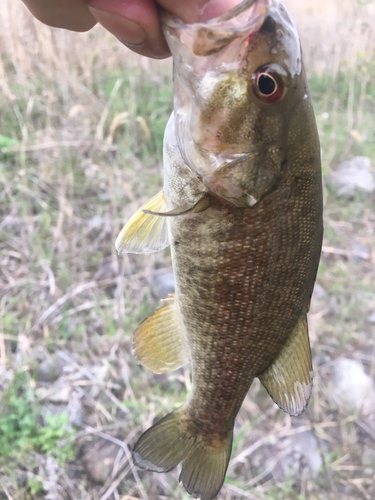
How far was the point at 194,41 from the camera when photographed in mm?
795

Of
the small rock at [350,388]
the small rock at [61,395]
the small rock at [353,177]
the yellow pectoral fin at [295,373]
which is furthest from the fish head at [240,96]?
the small rock at [353,177]

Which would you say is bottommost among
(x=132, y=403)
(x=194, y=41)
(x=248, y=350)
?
(x=132, y=403)

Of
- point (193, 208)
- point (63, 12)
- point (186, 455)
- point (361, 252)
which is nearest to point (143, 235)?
point (193, 208)

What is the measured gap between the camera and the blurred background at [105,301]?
2035 millimetres

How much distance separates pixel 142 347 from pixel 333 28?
5096 millimetres

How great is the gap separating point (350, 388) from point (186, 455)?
5.51 ft

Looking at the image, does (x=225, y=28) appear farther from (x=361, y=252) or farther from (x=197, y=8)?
(x=361, y=252)

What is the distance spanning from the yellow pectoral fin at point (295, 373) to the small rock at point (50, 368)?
164cm

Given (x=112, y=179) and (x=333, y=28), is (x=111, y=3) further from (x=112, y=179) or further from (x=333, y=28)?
(x=333, y=28)

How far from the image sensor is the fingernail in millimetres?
869

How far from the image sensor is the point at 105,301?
260cm

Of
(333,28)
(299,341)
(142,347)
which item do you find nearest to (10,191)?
(142,347)

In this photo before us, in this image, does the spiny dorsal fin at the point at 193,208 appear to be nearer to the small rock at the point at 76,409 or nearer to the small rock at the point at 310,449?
the small rock at the point at 76,409

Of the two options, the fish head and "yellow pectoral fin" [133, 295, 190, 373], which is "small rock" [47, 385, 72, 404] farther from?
the fish head
